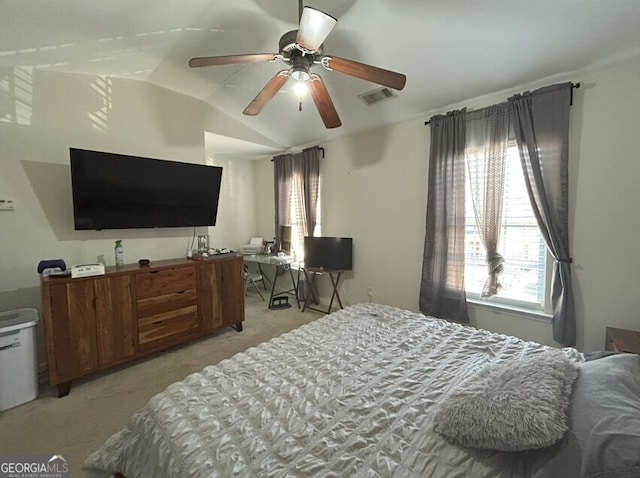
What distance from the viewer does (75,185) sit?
241 cm

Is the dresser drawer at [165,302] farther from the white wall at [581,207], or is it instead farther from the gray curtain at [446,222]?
the gray curtain at [446,222]

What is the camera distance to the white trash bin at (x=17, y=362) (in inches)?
78.1

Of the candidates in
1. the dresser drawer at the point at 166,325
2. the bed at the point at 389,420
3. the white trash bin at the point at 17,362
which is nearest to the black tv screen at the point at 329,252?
the dresser drawer at the point at 166,325

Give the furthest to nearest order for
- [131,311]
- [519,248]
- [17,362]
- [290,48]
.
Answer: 1. [519,248]
2. [131,311]
3. [17,362]
4. [290,48]

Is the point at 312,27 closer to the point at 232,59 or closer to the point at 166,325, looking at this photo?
the point at 232,59

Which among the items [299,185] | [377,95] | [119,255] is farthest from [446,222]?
[119,255]

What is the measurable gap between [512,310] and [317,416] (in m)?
2.45

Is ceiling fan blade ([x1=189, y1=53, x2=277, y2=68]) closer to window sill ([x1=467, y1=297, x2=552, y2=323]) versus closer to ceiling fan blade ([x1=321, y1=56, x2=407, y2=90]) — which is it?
ceiling fan blade ([x1=321, y1=56, x2=407, y2=90])

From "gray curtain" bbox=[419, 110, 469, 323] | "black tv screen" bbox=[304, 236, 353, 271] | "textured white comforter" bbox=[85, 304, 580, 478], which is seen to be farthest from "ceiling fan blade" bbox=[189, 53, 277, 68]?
"black tv screen" bbox=[304, 236, 353, 271]

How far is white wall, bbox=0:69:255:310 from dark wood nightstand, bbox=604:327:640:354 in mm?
4077

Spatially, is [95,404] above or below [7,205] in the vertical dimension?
below

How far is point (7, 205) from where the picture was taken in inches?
90.7

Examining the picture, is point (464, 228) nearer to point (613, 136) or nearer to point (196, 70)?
point (613, 136)

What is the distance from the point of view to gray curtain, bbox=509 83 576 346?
2.30 metres
